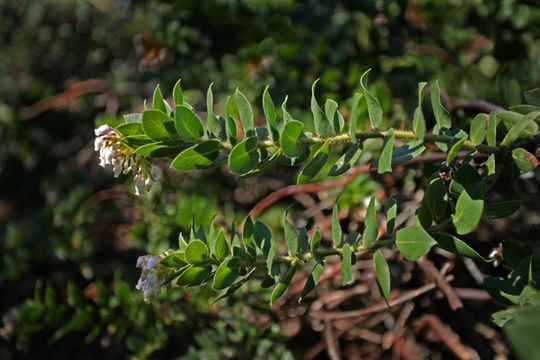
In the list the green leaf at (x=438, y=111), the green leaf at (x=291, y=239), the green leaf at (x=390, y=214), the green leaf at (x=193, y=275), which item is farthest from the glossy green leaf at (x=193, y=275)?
the green leaf at (x=438, y=111)

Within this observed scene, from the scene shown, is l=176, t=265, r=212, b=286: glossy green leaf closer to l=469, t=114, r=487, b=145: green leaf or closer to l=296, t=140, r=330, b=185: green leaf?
l=296, t=140, r=330, b=185: green leaf

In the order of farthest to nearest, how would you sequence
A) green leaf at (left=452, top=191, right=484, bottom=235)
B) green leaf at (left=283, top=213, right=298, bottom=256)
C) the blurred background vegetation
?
the blurred background vegetation → green leaf at (left=283, top=213, right=298, bottom=256) → green leaf at (left=452, top=191, right=484, bottom=235)

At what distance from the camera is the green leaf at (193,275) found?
58cm

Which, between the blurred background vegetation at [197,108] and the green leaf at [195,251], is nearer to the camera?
the green leaf at [195,251]

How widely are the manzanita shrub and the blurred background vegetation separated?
27 centimetres

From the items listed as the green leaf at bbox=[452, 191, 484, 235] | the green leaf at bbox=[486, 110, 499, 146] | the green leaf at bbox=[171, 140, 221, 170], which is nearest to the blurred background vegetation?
the green leaf at bbox=[486, 110, 499, 146]

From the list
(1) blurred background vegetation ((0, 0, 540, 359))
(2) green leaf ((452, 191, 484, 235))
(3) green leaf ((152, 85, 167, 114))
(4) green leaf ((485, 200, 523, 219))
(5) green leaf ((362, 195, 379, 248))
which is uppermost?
(3) green leaf ((152, 85, 167, 114))

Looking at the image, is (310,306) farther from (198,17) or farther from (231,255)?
(198,17)

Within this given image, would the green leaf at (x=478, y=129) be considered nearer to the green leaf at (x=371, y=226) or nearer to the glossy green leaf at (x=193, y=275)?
the green leaf at (x=371, y=226)

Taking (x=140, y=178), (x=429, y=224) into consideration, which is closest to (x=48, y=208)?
(x=140, y=178)

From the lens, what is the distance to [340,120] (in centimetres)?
60

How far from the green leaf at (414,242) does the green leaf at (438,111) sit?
14 centimetres

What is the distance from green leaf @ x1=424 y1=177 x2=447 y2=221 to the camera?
1.85ft

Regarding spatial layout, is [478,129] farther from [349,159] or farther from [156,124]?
[156,124]
